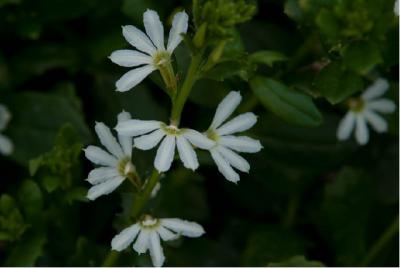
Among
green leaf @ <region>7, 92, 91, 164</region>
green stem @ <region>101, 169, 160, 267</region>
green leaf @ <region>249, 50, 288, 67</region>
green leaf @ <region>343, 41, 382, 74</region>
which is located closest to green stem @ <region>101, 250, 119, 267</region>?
green stem @ <region>101, 169, 160, 267</region>

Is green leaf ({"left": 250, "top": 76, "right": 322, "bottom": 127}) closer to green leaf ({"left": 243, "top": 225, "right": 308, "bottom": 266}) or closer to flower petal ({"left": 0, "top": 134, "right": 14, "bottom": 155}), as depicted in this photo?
green leaf ({"left": 243, "top": 225, "right": 308, "bottom": 266})

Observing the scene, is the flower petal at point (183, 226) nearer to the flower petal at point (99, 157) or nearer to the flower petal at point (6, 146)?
the flower petal at point (99, 157)

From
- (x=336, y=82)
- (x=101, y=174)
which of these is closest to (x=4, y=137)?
(x=101, y=174)

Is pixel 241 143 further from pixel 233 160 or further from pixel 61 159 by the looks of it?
pixel 61 159

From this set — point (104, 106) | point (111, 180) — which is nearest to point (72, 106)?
point (104, 106)

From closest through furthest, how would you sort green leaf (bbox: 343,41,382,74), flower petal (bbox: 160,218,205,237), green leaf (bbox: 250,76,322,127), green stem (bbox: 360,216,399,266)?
flower petal (bbox: 160,218,205,237)
green leaf (bbox: 343,41,382,74)
green leaf (bbox: 250,76,322,127)
green stem (bbox: 360,216,399,266)

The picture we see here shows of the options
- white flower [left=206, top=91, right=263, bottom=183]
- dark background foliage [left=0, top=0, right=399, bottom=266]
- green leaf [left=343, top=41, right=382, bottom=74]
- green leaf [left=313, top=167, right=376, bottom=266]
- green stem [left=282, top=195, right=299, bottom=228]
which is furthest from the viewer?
green stem [left=282, top=195, right=299, bottom=228]

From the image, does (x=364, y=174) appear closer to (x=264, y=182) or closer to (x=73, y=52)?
(x=264, y=182)
